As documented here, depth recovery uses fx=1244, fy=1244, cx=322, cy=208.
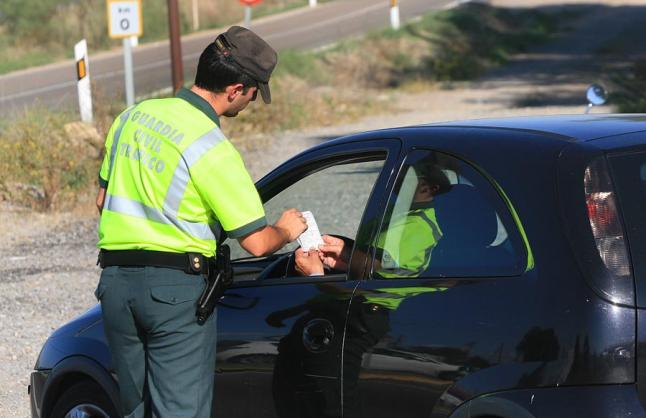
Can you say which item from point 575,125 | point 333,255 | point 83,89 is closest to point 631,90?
point 83,89

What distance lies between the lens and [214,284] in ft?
13.2

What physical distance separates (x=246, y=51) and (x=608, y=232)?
129 cm

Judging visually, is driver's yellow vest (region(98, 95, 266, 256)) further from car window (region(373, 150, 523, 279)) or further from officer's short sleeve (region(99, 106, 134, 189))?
car window (region(373, 150, 523, 279))

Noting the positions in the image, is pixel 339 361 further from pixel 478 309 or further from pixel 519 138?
pixel 519 138

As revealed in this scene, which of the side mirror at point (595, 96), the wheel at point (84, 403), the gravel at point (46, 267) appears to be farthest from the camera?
the gravel at point (46, 267)

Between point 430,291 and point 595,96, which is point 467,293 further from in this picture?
point 595,96

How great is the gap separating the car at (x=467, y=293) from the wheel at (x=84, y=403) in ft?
0.33

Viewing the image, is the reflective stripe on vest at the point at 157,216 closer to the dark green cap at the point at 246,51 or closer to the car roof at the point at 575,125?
the dark green cap at the point at 246,51

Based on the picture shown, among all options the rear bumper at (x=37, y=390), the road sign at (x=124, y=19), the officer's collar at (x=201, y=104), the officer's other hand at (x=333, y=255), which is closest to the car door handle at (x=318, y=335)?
the officer's other hand at (x=333, y=255)

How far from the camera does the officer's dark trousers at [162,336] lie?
3949mm

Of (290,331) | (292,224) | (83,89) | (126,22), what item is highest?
(292,224)

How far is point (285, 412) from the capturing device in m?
4.22

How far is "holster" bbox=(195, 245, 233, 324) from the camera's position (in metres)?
3.98

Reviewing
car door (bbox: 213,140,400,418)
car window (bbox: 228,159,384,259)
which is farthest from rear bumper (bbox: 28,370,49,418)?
car window (bbox: 228,159,384,259)
